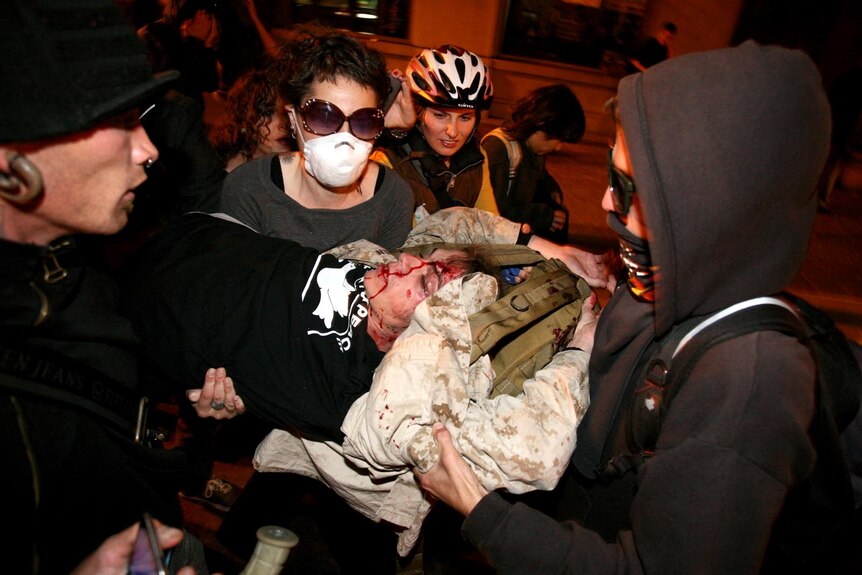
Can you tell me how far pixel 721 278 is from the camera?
4.38ft

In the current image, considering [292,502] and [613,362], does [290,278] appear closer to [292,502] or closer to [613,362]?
[613,362]

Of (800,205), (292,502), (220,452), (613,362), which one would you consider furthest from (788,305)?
(220,452)

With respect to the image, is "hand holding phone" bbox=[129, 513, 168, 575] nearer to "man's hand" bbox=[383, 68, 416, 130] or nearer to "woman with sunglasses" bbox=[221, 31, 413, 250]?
"woman with sunglasses" bbox=[221, 31, 413, 250]

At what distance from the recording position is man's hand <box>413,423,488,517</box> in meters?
1.63

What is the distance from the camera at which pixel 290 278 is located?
209 centimetres

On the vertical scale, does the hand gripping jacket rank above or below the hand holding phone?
above

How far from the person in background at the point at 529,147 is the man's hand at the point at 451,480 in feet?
8.26

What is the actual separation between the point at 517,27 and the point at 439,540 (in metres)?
10.9

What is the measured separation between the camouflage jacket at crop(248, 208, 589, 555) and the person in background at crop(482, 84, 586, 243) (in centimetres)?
198

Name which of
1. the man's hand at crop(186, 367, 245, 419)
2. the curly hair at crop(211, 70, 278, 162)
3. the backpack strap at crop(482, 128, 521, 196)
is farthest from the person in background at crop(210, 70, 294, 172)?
the backpack strap at crop(482, 128, 521, 196)

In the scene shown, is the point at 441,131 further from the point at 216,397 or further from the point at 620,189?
the point at 216,397

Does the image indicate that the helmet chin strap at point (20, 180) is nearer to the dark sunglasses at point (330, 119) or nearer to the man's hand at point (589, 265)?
the dark sunglasses at point (330, 119)

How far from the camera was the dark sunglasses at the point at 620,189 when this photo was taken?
1.49 meters

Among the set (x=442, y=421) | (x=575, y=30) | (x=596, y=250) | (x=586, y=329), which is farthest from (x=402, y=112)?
(x=575, y=30)
